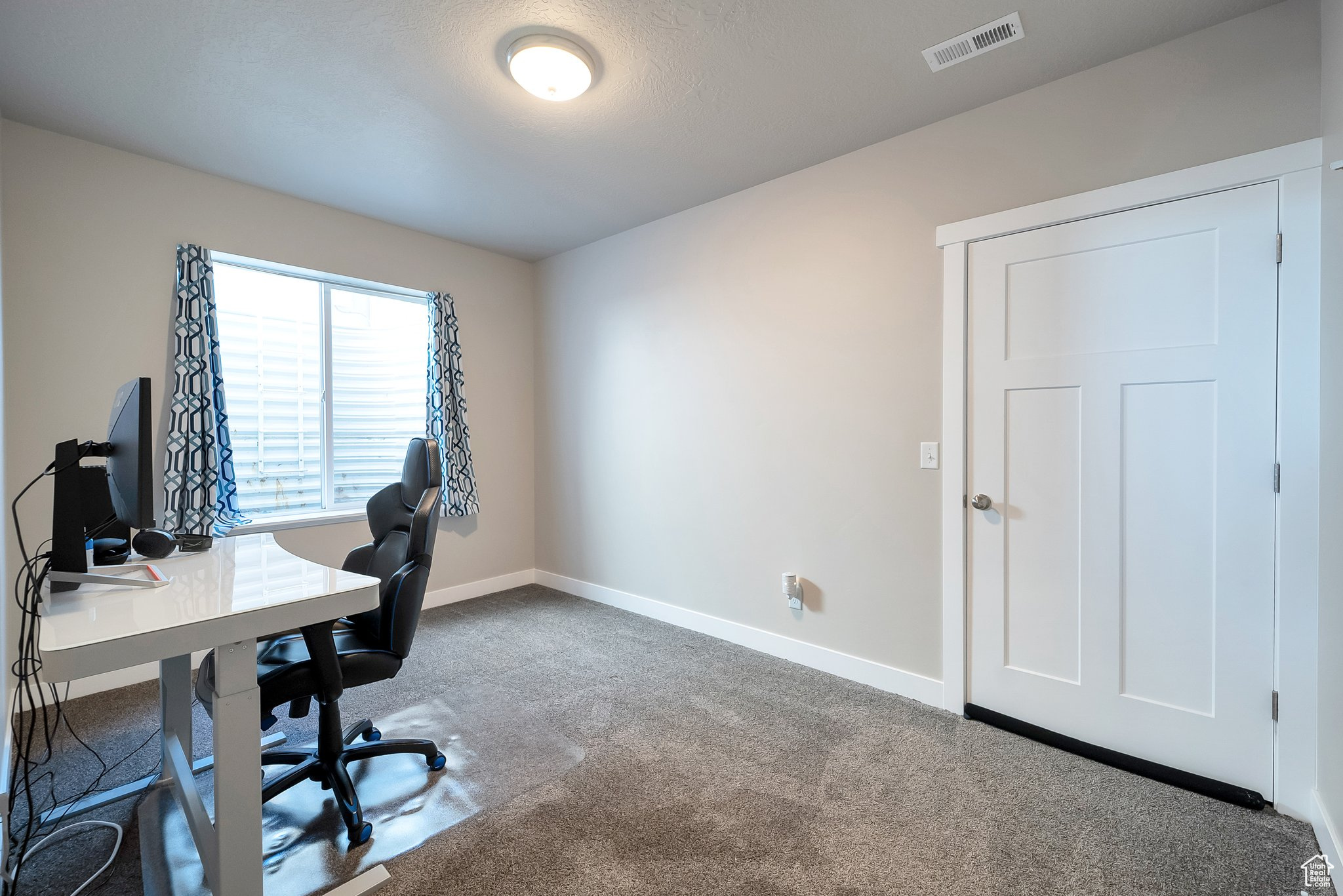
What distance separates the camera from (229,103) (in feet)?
7.94

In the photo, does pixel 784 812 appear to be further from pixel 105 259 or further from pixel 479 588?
pixel 105 259

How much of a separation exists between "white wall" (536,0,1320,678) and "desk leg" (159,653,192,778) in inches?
97.7

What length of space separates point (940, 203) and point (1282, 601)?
1.91m

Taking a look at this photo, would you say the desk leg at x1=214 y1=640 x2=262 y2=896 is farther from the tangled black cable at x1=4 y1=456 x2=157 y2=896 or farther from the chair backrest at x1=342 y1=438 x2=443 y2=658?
the chair backrest at x1=342 y1=438 x2=443 y2=658

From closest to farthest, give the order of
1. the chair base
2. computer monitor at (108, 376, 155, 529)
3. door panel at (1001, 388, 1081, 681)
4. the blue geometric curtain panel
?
computer monitor at (108, 376, 155, 529) < the chair base < door panel at (1001, 388, 1081, 681) < the blue geometric curtain panel

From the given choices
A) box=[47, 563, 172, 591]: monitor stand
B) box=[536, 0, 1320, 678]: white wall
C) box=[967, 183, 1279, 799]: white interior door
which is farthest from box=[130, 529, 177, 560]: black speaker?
box=[967, 183, 1279, 799]: white interior door

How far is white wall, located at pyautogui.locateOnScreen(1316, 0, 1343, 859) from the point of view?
1587 mm

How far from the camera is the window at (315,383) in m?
3.37

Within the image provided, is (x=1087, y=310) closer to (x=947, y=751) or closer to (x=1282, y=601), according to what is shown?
(x=1282, y=601)

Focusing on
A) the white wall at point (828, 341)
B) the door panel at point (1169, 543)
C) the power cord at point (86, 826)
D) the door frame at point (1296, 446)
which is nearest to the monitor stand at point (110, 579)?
the power cord at point (86, 826)

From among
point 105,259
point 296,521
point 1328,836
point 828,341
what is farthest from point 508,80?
point 1328,836

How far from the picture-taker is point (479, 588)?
441 centimetres

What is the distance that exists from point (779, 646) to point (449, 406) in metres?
2.71

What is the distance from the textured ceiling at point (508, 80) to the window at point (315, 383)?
0.70 meters
